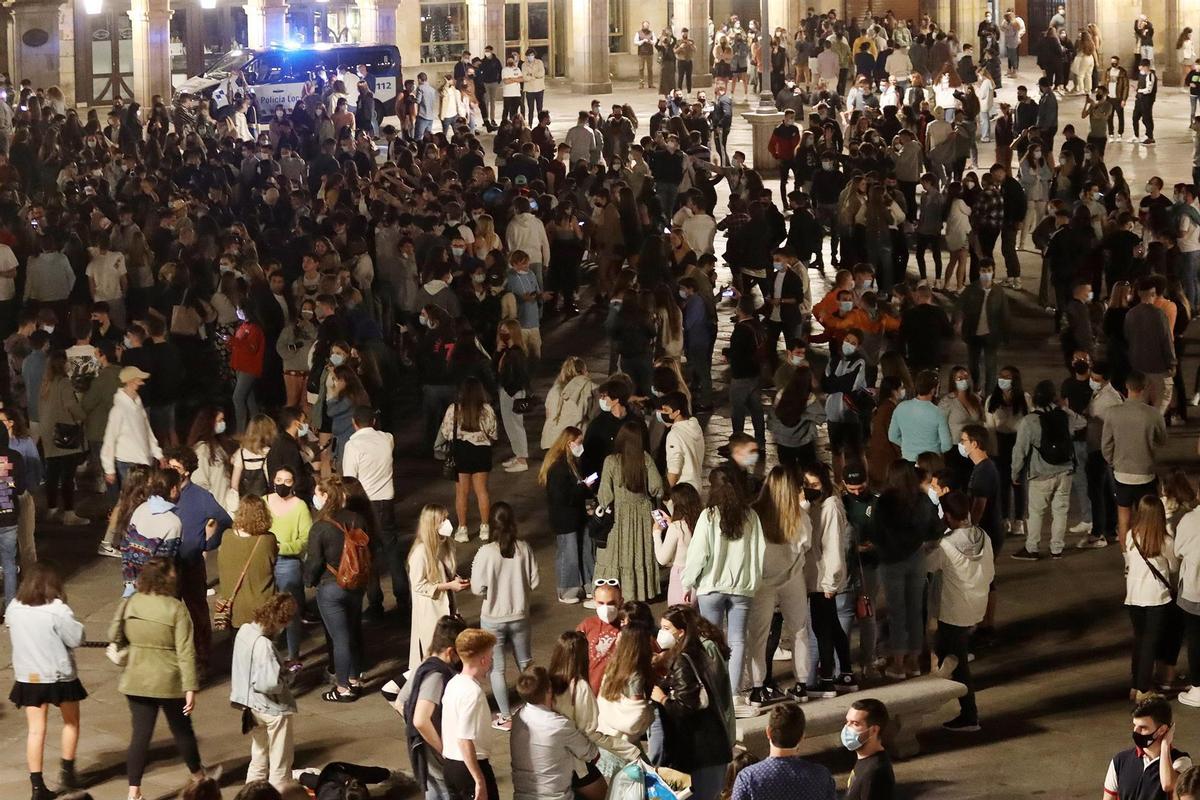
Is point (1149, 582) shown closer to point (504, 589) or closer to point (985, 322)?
point (504, 589)

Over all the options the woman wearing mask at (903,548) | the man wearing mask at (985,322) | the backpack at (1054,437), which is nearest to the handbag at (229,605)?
the woman wearing mask at (903,548)

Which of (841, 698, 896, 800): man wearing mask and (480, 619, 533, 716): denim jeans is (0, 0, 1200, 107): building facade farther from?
(841, 698, 896, 800): man wearing mask

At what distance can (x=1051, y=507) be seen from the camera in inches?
593

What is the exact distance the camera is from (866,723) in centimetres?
902

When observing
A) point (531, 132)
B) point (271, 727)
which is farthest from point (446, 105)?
point (271, 727)

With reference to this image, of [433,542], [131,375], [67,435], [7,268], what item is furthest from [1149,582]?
[7,268]

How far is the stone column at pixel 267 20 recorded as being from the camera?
46688mm

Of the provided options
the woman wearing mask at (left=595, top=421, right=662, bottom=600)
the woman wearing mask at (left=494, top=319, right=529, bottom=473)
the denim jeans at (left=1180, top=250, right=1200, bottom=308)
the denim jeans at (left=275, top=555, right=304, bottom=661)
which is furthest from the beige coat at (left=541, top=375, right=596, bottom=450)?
the denim jeans at (left=1180, top=250, right=1200, bottom=308)

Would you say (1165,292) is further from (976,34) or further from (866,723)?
(976,34)

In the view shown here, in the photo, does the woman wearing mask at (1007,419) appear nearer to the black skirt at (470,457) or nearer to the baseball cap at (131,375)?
the black skirt at (470,457)

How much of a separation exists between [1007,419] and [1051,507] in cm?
74

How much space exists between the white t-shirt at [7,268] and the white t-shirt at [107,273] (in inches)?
31.3

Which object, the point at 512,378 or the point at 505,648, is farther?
the point at 512,378

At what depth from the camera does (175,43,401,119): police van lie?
38.9 metres
